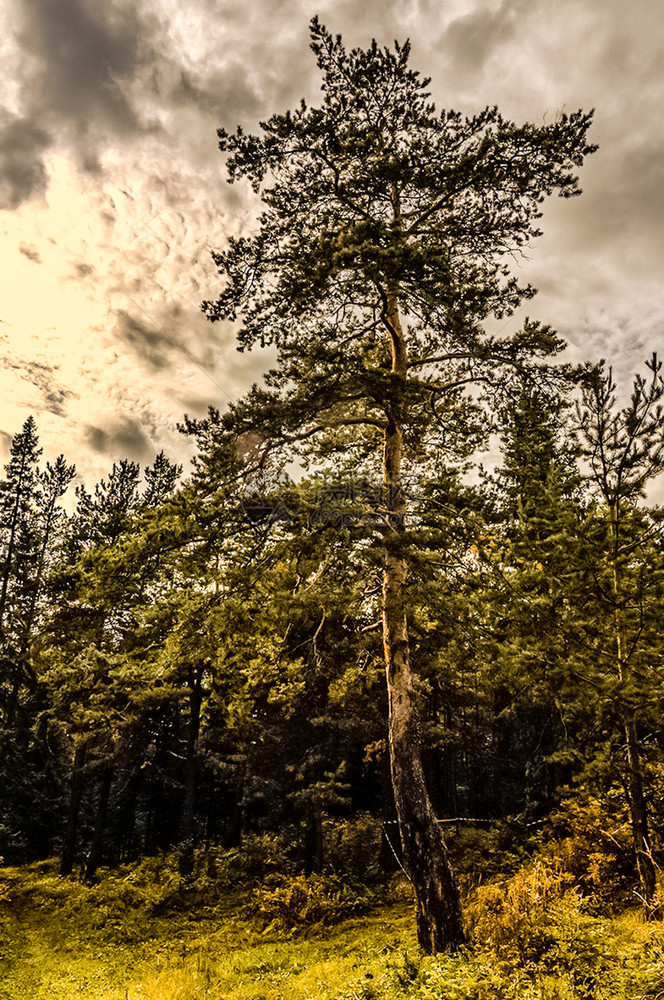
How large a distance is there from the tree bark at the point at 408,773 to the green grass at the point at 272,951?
458 millimetres

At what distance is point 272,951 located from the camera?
11.7 meters

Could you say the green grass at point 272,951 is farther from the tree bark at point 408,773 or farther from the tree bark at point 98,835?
the tree bark at point 98,835

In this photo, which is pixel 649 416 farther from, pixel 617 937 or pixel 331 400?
pixel 617 937

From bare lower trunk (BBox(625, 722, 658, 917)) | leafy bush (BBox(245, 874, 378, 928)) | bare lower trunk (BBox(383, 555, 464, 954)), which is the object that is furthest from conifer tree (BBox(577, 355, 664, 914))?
leafy bush (BBox(245, 874, 378, 928))

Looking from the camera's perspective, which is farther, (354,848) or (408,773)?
(354,848)

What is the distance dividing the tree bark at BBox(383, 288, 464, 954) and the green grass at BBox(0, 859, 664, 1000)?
458mm

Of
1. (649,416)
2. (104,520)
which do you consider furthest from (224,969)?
(104,520)

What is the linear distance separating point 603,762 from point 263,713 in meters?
→ 12.9

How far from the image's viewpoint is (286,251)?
9406 mm

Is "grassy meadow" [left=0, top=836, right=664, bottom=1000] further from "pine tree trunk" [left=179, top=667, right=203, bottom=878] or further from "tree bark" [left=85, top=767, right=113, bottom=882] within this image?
"tree bark" [left=85, top=767, right=113, bottom=882]

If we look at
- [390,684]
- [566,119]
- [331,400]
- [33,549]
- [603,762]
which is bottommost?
[603,762]

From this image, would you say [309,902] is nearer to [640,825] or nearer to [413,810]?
[413,810]

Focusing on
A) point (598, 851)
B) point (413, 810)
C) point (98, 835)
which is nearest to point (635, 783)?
point (598, 851)

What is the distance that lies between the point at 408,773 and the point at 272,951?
720 centimetres
